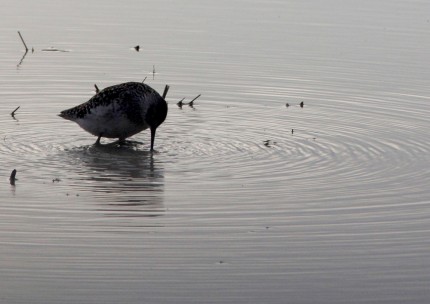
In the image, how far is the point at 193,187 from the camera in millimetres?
10961

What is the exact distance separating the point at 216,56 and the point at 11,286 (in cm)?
1056

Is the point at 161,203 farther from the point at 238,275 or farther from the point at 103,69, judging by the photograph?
the point at 103,69

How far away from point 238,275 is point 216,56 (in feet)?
33.1

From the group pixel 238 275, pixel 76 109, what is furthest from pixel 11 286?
pixel 76 109

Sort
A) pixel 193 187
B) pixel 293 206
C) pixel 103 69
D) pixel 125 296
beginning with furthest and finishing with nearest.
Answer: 1. pixel 103 69
2. pixel 193 187
3. pixel 293 206
4. pixel 125 296

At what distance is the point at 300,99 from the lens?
51.9 feet

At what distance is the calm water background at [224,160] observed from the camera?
8344mm

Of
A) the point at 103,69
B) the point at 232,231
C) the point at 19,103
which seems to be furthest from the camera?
the point at 103,69

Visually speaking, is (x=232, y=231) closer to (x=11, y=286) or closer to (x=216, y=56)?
(x=11, y=286)

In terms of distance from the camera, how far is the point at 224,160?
1232 cm

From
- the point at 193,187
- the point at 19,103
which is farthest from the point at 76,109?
the point at 193,187

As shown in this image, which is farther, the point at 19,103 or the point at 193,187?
the point at 19,103

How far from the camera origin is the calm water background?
834 cm

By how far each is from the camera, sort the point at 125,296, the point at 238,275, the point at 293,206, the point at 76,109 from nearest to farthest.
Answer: the point at 125,296
the point at 238,275
the point at 293,206
the point at 76,109
